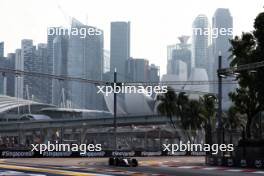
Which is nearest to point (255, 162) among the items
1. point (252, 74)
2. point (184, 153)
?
point (252, 74)

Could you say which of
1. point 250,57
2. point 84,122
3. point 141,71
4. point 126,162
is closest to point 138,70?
point 141,71

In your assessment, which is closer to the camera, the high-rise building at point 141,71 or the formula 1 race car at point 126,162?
the formula 1 race car at point 126,162

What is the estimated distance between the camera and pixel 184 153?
74000mm

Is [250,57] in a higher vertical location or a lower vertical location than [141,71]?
lower

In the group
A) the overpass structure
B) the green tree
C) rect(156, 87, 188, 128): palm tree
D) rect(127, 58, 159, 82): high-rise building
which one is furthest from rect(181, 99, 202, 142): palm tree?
rect(127, 58, 159, 82): high-rise building

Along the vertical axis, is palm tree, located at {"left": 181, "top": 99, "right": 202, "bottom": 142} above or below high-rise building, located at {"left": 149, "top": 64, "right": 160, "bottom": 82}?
below

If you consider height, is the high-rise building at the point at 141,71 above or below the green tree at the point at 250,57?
above

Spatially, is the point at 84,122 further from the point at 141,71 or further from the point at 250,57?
the point at 250,57

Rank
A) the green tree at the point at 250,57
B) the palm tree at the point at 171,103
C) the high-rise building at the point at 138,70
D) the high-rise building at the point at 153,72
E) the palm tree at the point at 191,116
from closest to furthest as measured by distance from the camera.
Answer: the green tree at the point at 250,57 < the palm tree at the point at 191,116 < the palm tree at the point at 171,103 < the high-rise building at the point at 153,72 < the high-rise building at the point at 138,70

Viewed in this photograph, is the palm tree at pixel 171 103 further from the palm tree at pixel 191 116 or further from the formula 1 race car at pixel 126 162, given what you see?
the formula 1 race car at pixel 126 162

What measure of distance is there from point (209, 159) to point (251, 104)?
38.7 feet

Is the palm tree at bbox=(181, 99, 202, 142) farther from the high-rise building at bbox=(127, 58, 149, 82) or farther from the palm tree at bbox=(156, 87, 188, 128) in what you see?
the high-rise building at bbox=(127, 58, 149, 82)

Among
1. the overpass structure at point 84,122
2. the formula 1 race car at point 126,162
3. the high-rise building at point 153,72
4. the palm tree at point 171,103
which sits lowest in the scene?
the formula 1 race car at point 126,162

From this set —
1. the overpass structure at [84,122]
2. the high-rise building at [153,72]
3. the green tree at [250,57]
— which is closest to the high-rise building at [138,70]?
the high-rise building at [153,72]
